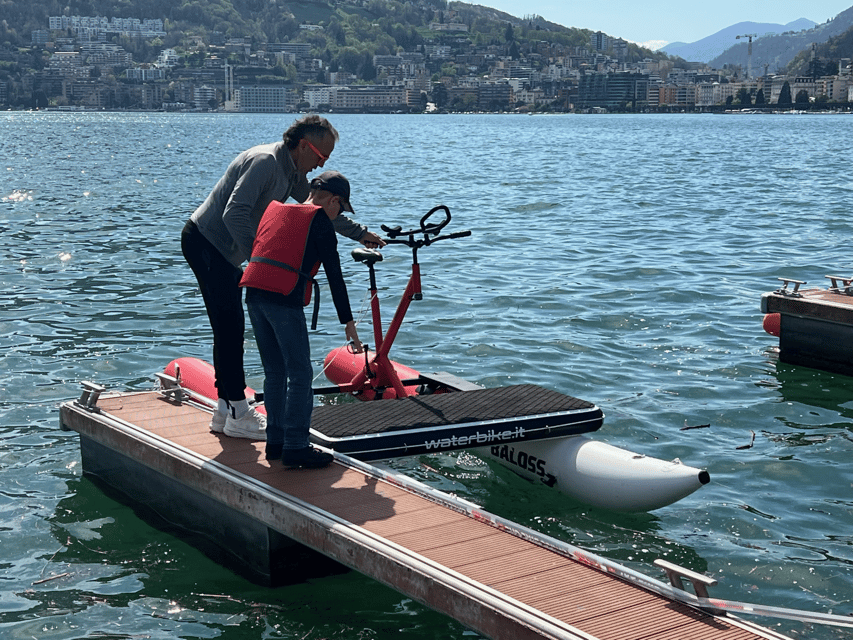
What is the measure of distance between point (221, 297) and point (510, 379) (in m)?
4.83

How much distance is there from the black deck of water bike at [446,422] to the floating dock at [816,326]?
14.4ft

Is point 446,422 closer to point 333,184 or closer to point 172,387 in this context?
point 333,184

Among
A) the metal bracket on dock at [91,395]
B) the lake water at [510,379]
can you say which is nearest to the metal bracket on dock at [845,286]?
the lake water at [510,379]

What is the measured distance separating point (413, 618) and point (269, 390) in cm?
167

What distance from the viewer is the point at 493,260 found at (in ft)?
63.5

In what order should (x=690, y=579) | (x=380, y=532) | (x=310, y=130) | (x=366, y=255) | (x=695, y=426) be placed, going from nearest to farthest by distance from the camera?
(x=690, y=579) → (x=380, y=532) → (x=310, y=130) → (x=366, y=255) → (x=695, y=426)

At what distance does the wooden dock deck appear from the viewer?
15.7 feet

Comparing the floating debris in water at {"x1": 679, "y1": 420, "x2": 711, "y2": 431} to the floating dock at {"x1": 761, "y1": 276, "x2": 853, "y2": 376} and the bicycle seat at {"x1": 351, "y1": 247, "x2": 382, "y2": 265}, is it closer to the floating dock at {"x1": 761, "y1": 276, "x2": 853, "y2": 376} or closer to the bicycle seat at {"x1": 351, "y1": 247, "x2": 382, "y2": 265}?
the floating dock at {"x1": 761, "y1": 276, "x2": 853, "y2": 376}

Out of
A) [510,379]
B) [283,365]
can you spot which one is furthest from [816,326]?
[283,365]

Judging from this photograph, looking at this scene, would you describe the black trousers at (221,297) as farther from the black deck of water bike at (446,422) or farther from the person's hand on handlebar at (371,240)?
the person's hand on handlebar at (371,240)

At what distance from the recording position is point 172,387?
28.0 feet

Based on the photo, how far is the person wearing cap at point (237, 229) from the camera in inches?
255

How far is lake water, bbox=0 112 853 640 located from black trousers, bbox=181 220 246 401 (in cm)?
123

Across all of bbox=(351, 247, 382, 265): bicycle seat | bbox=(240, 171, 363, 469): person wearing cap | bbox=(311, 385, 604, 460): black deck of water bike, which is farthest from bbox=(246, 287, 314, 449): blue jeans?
bbox=(351, 247, 382, 265): bicycle seat
